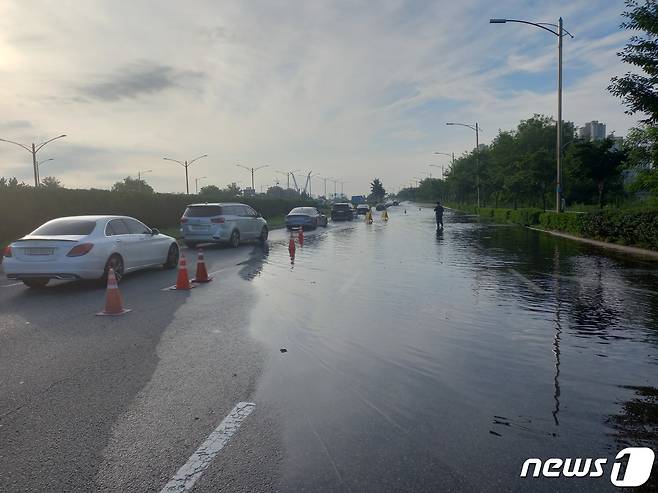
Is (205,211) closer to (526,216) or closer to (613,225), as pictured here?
(613,225)

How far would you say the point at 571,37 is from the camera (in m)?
28.4

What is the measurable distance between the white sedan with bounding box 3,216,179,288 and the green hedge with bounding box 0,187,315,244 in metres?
13.2

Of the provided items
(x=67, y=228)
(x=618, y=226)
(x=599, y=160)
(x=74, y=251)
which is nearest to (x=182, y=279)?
(x=74, y=251)

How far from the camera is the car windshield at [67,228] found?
38.4ft

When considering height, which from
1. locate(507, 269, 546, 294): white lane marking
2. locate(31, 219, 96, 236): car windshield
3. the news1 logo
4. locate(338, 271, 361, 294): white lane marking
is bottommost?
locate(507, 269, 546, 294): white lane marking

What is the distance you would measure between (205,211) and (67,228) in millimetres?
9824

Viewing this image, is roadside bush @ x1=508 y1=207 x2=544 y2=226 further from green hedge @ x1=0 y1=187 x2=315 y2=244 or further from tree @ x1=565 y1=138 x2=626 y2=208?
green hedge @ x1=0 y1=187 x2=315 y2=244

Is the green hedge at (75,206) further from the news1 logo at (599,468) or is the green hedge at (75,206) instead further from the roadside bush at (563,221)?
the news1 logo at (599,468)

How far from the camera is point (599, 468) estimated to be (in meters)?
3.78

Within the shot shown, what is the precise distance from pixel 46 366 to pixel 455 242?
19303 mm

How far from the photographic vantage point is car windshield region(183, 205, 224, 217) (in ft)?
70.7

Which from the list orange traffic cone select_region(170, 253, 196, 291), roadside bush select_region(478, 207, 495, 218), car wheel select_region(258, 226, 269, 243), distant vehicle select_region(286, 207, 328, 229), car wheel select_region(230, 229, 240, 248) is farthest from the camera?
roadside bush select_region(478, 207, 495, 218)

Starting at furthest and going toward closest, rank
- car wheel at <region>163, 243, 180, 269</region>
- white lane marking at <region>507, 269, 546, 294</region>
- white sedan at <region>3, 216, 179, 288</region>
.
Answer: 1. car wheel at <region>163, 243, 180, 269</region>
2. white lane marking at <region>507, 269, 546, 294</region>
3. white sedan at <region>3, 216, 179, 288</region>

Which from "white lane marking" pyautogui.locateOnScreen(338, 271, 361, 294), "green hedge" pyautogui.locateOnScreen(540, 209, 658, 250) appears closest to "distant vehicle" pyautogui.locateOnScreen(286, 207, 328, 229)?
"green hedge" pyautogui.locateOnScreen(540, 209, 658, 250)
